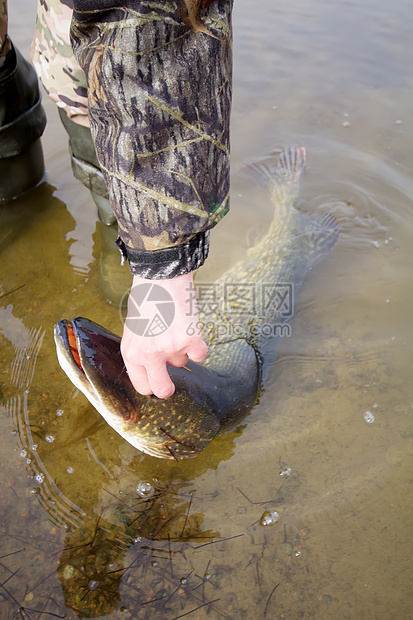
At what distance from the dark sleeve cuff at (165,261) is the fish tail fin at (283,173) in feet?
7.53

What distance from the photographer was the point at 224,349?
261cm

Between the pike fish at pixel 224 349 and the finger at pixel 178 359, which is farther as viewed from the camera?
the pike fish at pixel 224 349

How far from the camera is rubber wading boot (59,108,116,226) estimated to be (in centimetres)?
266

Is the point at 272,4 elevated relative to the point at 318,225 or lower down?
elevated

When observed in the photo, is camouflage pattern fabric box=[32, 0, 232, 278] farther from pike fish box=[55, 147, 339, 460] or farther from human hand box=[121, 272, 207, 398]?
pike fish box=[55, 147, 339, 460]

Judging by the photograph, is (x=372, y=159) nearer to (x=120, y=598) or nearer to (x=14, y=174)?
(x=14, y=174)

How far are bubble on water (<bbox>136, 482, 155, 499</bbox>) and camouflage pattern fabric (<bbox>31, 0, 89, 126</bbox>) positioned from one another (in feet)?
6.33

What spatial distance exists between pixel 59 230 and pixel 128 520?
208cm

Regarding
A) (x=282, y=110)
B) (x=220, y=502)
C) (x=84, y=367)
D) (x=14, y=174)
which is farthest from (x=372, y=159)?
(x=84, y=367)

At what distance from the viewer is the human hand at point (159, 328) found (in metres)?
1.33

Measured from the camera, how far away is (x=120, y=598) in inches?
75.4

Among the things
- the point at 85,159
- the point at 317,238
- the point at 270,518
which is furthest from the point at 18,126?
the point at 270,518
